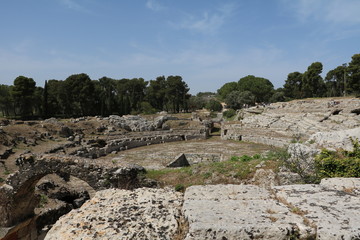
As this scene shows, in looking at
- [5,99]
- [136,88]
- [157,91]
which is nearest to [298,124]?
[157,91]

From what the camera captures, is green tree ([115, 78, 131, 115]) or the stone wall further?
green tree ([115, 78, 131, 115])

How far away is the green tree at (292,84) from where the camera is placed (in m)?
67.7

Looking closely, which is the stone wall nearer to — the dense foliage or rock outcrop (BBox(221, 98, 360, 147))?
rock outcrop (BBox(221, 98, 360, 147))

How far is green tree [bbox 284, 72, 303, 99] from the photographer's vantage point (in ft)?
222

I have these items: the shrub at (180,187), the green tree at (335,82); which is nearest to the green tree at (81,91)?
the shrub at (180,187)

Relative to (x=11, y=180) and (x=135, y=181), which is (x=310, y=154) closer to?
(x=135, y=181)

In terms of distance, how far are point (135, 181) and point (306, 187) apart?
7822 mm

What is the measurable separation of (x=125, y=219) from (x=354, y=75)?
57.5m

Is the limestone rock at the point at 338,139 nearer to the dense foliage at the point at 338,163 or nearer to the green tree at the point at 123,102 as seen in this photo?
the dense foliage at the point at 338,163

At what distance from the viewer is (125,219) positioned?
2652mm

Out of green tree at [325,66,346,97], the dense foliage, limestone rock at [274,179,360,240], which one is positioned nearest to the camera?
limestone rock at [274,179,360,240]

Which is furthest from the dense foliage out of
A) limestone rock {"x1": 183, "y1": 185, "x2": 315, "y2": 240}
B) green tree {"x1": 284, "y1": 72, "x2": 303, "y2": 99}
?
green tree {"x1": 284, "y1": 72, "x2": 303, "y2": 99}

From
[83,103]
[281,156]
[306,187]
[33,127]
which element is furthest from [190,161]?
[83,103]

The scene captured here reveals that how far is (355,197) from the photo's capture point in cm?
269
